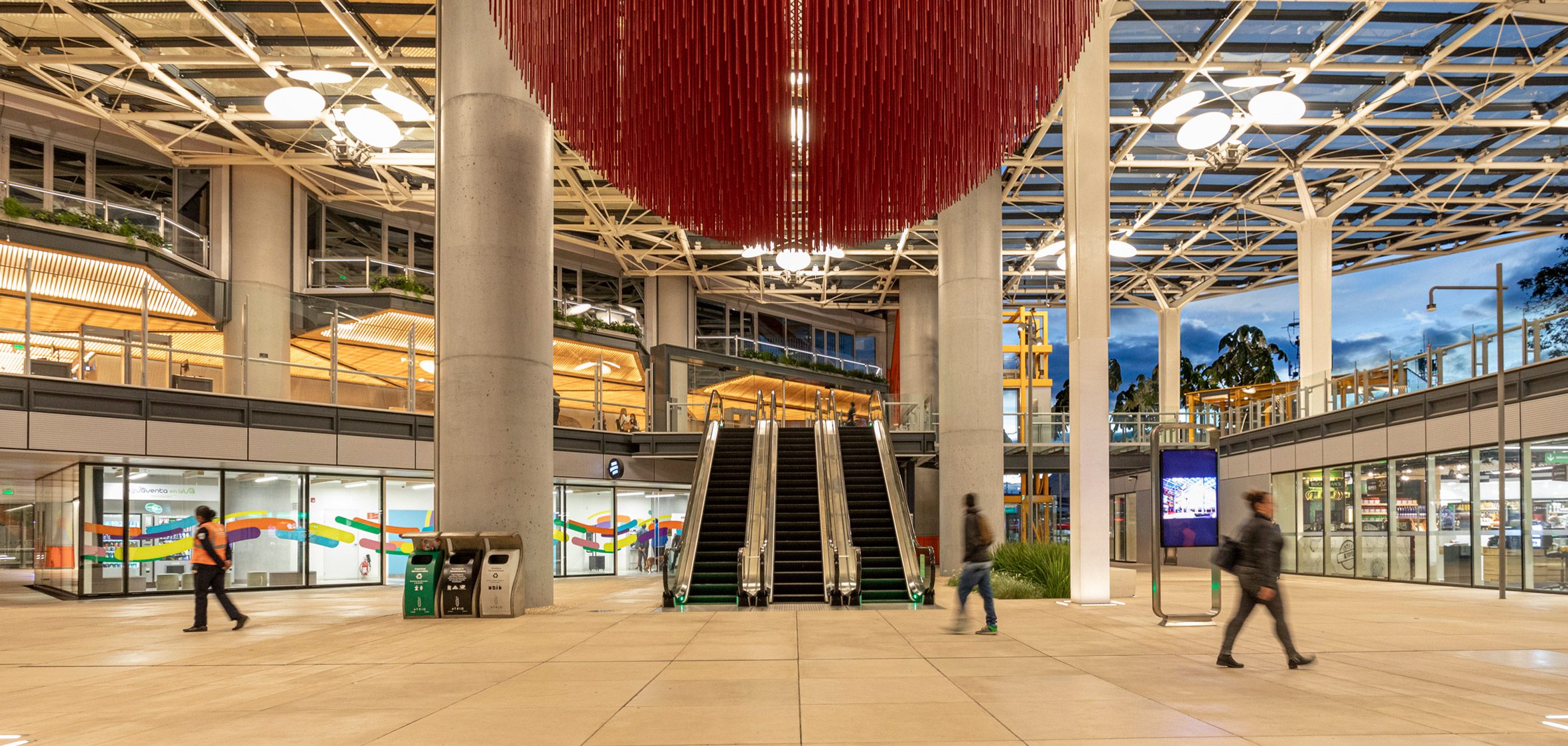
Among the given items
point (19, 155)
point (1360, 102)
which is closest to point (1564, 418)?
point (1360, 102)

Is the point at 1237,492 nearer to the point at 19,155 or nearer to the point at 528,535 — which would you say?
the point at 528,535

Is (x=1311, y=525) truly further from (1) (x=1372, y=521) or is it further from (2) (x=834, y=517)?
(2) (x=834, y=517)

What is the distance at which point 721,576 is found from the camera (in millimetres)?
17641

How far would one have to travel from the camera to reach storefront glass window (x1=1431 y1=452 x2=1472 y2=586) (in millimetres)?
21156

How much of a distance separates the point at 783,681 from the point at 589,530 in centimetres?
2221

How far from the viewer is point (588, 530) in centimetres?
2973

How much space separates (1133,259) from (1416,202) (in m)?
10.6

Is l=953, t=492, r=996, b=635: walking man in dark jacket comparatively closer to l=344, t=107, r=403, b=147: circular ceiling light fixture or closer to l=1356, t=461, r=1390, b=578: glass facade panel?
l=344, t=107, r=403, b=147: circular ceiling light fixture

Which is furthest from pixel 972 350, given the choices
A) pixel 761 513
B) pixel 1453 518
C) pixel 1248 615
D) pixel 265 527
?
pixel 1248 615

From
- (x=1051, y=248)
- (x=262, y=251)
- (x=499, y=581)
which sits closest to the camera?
(x=499, y=581)

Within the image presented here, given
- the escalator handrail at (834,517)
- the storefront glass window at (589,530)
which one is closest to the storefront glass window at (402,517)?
the storefront glass window at (589,530)

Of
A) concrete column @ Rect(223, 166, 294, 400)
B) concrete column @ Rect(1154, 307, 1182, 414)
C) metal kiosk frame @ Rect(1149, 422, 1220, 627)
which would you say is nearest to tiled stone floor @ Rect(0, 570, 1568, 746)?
metal kiosk frame @ Rect(1149, 422, 1220, 627)

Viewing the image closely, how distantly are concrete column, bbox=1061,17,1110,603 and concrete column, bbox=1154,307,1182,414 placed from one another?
1184 inches

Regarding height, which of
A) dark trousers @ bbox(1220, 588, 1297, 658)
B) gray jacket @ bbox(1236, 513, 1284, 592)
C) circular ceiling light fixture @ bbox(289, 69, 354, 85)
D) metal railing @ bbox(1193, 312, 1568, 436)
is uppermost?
circular ceiling light fixture @ bbox(289, 69, 354, 85)
